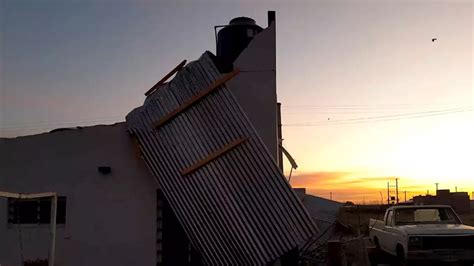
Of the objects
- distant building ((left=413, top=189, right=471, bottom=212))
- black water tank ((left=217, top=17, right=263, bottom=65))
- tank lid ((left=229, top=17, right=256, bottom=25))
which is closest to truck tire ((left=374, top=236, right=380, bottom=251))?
black water tank ((left=217, top=17, right=263, bottom=65))

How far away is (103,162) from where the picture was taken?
1208 cm

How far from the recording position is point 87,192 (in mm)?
12008

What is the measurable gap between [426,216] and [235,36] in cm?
728

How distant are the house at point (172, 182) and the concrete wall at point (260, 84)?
0.02 metres

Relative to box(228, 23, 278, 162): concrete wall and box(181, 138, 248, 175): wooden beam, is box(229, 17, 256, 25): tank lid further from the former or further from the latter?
box(181, 138, 248, 175): wooden beam

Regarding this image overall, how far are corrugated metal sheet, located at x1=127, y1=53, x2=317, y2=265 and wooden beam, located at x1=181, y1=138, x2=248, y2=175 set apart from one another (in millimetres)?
83

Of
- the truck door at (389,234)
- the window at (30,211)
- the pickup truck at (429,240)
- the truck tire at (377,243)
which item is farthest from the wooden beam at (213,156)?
the truck tire at (377,243)

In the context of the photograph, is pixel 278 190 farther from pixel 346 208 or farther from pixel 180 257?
pixel 346 208

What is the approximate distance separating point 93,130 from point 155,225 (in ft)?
8.73

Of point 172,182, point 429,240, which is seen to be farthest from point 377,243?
point 172,182

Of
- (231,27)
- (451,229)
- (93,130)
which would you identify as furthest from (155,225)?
(451,229)

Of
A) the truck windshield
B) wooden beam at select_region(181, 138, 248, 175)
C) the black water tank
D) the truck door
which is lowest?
the truck door

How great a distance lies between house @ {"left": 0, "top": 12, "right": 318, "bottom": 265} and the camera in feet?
33.7

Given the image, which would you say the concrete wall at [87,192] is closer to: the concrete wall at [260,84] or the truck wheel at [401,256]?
the concrete wall at [260,84]
